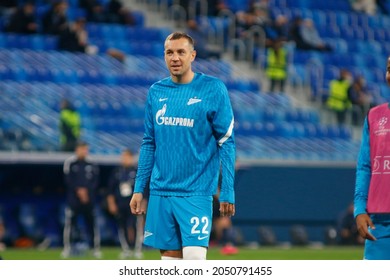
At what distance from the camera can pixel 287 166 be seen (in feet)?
68.5

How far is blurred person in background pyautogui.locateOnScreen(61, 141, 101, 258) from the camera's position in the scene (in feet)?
56.6

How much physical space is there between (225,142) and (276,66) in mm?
16590

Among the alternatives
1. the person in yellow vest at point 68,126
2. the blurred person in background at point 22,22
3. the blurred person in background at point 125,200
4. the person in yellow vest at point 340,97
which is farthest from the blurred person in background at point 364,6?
the blurred person in background at point 125,200

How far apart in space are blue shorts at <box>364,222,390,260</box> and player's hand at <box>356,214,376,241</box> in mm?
37

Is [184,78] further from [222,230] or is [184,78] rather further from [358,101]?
[358,101]

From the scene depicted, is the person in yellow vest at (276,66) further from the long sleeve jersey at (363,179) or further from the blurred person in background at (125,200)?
the long sleeve jersey at (363,179)

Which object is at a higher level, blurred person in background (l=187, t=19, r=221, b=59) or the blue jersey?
the blue jersey

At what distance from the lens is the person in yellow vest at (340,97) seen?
24.0 metres

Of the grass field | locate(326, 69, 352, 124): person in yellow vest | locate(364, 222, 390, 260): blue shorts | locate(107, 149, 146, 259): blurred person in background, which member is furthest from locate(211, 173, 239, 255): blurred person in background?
locate(364, 222, 390, 260): blue shorts

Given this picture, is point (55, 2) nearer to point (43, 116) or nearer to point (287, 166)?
point (43, 116)

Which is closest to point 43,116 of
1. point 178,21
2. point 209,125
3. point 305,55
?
point 178,21

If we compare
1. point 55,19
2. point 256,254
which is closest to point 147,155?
point 256,254

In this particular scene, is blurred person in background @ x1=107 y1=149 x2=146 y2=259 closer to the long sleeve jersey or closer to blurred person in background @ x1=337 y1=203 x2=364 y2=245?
blurred person in background @ x1=337 y1=203 x2=364 y2=245
